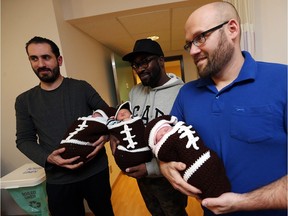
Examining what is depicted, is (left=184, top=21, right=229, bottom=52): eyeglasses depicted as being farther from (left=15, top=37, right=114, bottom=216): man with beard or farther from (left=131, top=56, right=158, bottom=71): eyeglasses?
(left=15, top=37, right=114, bottom=216): man with beard

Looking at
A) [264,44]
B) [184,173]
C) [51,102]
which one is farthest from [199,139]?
[264,44]

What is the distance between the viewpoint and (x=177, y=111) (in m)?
0.94

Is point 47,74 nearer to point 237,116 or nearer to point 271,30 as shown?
point 237,116

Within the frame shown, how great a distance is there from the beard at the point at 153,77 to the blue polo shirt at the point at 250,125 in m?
0.46

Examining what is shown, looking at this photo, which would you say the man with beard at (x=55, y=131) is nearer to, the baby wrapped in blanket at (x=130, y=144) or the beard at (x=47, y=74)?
the beard at (x=47, y=74)

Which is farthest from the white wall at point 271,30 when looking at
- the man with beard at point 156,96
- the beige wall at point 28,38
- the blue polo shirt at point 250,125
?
the blue polo shirt at point 250,125

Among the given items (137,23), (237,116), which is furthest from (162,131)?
(137,23)

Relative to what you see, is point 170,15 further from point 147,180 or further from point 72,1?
point 147,180

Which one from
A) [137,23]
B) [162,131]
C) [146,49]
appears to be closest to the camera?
[162,131]

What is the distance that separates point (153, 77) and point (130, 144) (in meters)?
0.42

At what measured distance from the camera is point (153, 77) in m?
1.19

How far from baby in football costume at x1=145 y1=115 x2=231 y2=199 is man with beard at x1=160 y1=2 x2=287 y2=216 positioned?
28mm

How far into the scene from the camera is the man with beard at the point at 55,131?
1.18 meters

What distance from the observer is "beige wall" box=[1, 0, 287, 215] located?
5.08 feet
